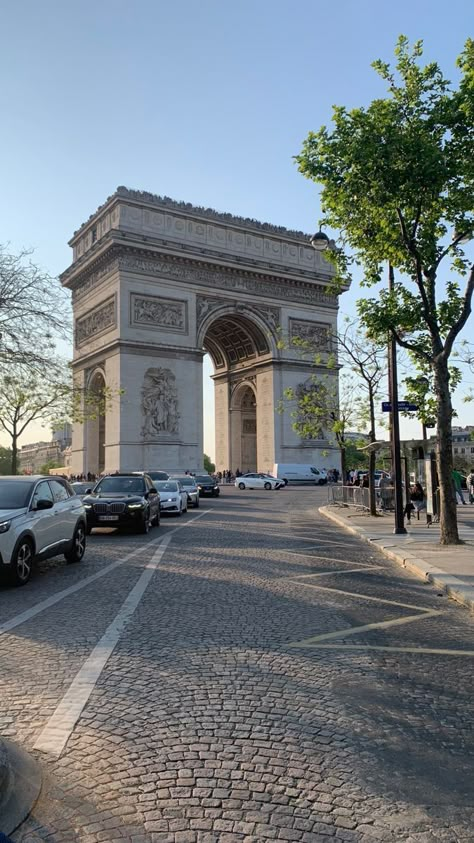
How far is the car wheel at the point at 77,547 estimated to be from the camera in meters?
11.3

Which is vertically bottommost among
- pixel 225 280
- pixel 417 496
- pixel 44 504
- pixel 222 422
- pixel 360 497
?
pixel 360 497

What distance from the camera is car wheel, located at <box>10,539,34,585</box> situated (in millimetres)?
8742

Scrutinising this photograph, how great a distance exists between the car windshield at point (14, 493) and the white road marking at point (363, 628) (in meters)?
5.31

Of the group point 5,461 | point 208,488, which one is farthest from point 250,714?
point 5,461

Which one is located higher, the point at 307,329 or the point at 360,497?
the point at 307,329

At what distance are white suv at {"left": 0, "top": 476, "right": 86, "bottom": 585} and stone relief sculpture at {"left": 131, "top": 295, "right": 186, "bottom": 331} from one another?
120 ft

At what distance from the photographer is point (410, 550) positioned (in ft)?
40.6

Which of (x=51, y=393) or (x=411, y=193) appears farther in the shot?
(x=51, y=393)

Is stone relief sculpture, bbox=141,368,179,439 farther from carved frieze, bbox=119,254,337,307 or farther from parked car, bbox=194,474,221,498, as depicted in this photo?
parked car, bbox=194,474,221,498

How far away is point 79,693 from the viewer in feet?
14.2

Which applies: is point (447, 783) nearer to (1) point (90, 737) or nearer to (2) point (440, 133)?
(1) point (90, 737)

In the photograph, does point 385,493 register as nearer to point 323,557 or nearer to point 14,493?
point 323,557

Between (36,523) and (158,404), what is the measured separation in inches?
1480

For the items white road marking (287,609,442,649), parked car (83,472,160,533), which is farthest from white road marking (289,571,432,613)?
parked car (83,472,160,533)
